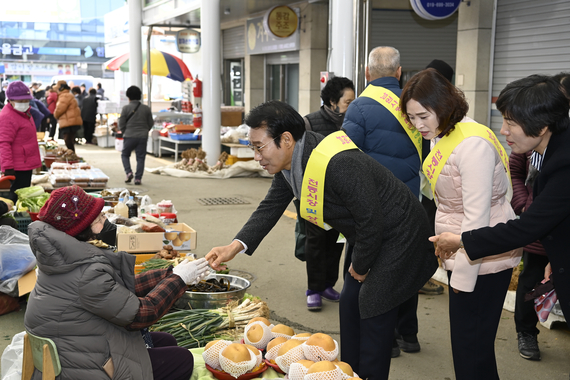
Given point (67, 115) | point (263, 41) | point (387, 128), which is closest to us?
point (387, 128)

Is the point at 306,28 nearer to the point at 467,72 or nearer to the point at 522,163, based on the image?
the point at 467,72

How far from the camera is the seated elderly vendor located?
2346 millimetres

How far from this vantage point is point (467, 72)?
876 centimetres

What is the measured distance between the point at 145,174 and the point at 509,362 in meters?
10.0

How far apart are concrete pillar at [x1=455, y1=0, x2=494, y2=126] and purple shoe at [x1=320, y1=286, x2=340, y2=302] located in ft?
14.8

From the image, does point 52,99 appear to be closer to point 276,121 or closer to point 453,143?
point 276,121

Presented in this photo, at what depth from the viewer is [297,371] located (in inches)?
102

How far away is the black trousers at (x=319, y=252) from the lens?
4.82 meters

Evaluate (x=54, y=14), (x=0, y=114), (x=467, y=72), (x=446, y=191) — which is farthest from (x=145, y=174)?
(x=54, y=14)

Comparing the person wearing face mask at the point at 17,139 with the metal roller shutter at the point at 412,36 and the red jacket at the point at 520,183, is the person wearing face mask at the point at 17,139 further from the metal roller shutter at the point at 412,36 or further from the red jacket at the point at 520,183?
the metal roller shutter at the point at 412,36

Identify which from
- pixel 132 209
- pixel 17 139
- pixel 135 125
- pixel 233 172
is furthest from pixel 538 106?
pixel 233 172

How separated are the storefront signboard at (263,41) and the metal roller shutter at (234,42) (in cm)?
110

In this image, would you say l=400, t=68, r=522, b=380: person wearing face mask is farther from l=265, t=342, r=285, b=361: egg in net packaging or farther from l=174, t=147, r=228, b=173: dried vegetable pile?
l=174, t=147, r=228, b=173: dried vegetable pile

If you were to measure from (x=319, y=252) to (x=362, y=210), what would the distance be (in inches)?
93.2
